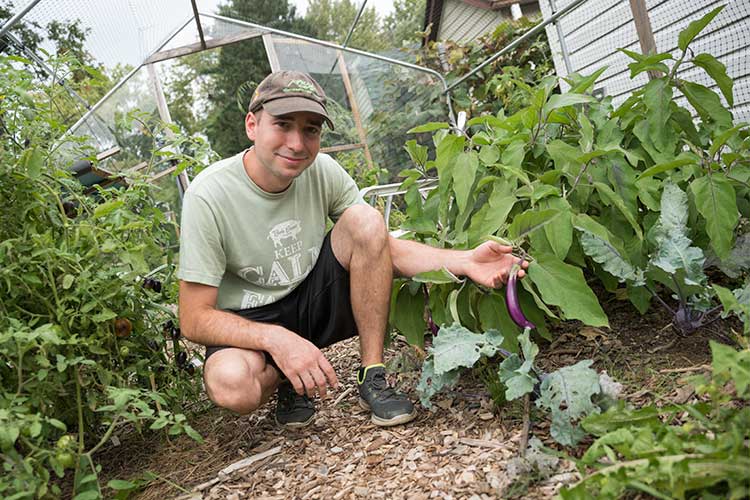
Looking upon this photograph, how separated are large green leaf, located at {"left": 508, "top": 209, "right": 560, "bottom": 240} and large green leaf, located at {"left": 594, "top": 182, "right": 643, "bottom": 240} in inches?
6.8

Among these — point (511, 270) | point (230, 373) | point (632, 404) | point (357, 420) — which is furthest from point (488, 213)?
point (230, 373)

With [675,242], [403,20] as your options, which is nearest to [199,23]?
[675,242]

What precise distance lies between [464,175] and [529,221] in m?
0.30

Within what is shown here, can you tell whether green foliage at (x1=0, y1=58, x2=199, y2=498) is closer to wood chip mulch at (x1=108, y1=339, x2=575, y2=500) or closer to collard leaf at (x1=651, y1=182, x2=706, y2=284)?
wood chip mulch at (x1=108, y1=339, x2=575, y2=500)

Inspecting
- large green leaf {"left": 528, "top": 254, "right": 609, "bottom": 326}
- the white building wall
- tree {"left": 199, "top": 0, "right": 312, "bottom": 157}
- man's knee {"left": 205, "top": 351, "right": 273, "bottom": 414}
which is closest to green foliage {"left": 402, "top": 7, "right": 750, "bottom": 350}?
large green leaf {"left": 528, "top": 254, "right": 609, "bottom": 326}

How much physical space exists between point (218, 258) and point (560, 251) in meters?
0.96

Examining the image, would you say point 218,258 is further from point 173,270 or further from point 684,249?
point 684,249

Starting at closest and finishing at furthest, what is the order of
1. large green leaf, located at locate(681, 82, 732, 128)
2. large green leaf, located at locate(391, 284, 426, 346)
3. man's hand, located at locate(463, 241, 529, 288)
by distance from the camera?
1. man's hand, located at locate(463, 241, 529, 288)
2. large green leaf, located at locate(681, 82, 732, 128)
3. large green leaf, located at locate(391, 284, 426, 346)

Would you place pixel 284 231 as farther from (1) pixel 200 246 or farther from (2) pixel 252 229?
(1) pixel 200 246

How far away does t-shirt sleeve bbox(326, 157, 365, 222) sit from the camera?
6.63 feet

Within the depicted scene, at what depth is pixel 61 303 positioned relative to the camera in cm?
147

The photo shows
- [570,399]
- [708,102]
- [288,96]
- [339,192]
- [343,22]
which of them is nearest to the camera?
[570,399]

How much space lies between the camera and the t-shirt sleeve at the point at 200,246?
5.50 ft

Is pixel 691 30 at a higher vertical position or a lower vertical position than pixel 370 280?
higher
